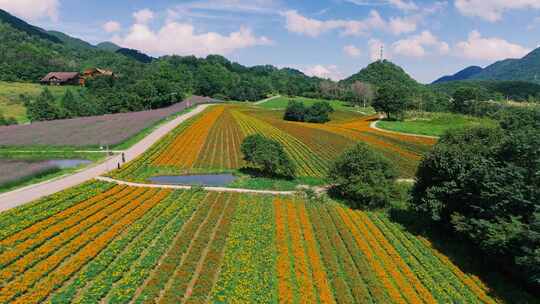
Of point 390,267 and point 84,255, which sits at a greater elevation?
point 84,255

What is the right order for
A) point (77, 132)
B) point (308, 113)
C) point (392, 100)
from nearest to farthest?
point (77, 132), point (392, 100), point (308, 113)

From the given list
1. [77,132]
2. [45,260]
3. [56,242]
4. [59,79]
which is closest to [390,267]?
[45,260]

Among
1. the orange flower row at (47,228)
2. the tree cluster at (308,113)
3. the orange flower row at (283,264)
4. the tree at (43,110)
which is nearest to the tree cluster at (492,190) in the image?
the orange flower row at (283,264)

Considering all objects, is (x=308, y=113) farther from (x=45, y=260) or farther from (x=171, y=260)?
(x=45, y=260)

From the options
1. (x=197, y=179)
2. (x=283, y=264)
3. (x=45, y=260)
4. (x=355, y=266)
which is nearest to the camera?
(x=45, y=260)

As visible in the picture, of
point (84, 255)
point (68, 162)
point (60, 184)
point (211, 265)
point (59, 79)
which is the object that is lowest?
point (211, 265)

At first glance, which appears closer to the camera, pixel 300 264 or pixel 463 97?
pixel 300 264


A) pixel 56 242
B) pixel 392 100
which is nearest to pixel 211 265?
pixel 56 242

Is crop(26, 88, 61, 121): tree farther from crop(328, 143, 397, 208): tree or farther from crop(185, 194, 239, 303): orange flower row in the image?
crop(328, 143, 397, 208): tree
